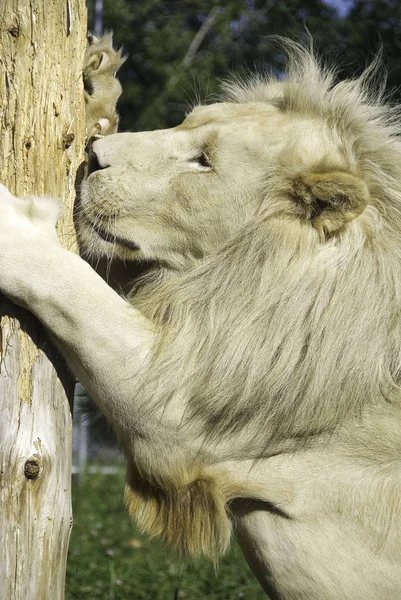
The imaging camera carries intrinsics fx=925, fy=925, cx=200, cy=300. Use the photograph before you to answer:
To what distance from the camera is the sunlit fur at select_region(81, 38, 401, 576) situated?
3.16 m

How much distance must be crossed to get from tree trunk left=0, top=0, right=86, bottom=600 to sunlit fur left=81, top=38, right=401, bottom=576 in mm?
302

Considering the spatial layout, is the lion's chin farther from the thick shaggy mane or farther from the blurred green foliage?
the blurred green foliage

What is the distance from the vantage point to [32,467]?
2854 millimetres

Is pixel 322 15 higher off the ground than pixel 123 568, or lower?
higher

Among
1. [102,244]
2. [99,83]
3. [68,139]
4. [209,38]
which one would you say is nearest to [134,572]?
[102,244]

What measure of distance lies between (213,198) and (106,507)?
481 cm

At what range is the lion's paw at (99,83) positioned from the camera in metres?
3.71

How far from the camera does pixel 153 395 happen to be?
3.06 m

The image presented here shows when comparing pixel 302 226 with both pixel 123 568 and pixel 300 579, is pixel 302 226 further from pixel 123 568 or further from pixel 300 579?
pixel 123 568

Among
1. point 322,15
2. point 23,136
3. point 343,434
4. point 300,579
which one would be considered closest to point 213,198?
point 23,136

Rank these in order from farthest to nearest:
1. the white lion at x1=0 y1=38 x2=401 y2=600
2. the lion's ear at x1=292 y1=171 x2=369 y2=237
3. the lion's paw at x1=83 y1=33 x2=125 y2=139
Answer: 1. the lion's paw at x1=83 y1=33 x2=125 y2=139
2. the lion's ear at x1=292 y1=171 x2=369 y2=237
3. the white lion at x1=0 y1=38 x2=401 y2=600

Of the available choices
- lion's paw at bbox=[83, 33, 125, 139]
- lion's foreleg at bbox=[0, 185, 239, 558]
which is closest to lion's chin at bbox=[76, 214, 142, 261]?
lion's foreleg at bbox=[0, 185, 239, 558]

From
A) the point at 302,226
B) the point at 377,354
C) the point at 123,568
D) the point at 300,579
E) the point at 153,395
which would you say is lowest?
the point at 123,568

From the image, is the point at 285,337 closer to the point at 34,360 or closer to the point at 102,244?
the point at 102,244
